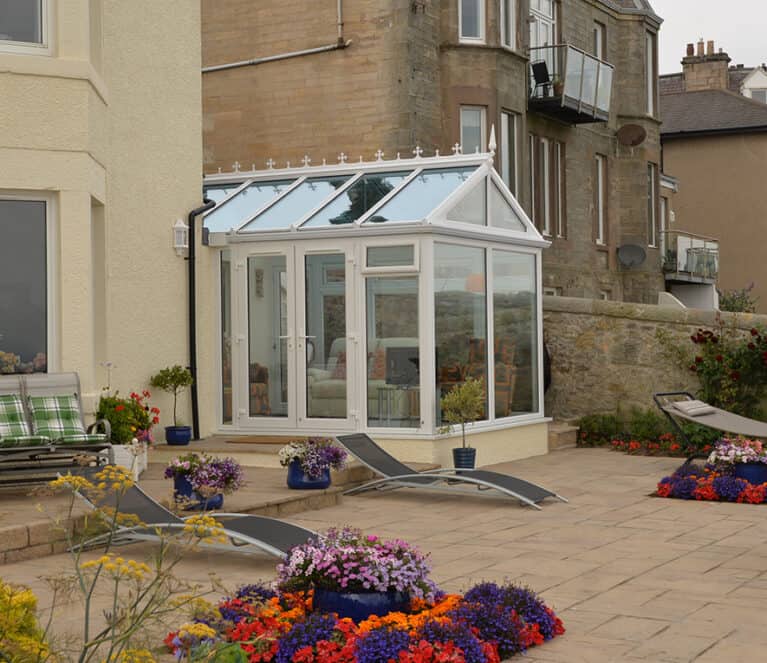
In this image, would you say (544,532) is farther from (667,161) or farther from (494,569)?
(667,161)

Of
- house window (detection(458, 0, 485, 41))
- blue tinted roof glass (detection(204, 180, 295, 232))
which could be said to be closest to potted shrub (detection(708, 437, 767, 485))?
blue tinted roof glass (detection(204, 180, 295, 232))

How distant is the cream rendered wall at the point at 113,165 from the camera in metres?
10.1

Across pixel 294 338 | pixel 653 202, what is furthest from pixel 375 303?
pixel 653 202

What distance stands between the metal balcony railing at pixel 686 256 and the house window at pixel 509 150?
8755 millimetres

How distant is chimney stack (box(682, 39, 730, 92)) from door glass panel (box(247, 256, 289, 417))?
1110 inches

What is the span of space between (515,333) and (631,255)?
32.0 feet

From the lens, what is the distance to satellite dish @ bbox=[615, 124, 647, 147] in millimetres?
22891

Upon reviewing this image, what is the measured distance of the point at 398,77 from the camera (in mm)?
17000

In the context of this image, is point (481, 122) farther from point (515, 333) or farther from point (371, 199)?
point (371, 199)

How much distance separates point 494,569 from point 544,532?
1.57 metres

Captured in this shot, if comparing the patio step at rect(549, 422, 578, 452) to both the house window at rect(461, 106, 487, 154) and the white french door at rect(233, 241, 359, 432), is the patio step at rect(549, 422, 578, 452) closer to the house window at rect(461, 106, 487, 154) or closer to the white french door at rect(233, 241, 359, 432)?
the white french door at rect(233, 241, 359, 432)

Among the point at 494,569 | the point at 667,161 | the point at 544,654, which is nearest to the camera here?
the point at 544,654

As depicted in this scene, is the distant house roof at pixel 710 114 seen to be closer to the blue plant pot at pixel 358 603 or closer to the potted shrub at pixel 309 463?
the potted shrub at pixel 309 463

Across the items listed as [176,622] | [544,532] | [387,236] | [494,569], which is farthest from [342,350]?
[176,622]
